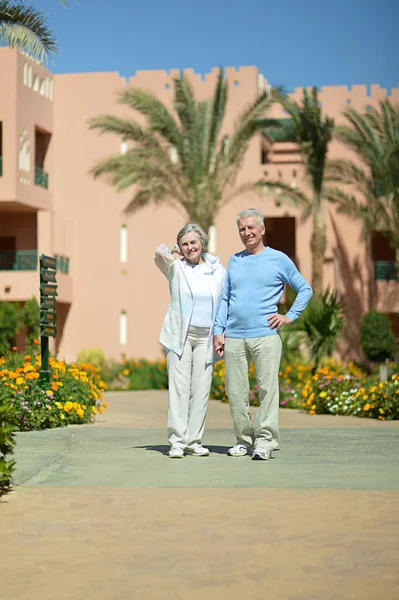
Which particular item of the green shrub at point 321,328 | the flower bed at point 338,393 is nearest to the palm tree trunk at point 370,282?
the flower bed at point 338,393

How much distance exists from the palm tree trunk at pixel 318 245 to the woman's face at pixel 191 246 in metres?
21.0

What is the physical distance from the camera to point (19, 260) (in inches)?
1351

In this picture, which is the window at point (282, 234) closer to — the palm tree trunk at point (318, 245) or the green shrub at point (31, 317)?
the palm tree trunk at point (318, 245)

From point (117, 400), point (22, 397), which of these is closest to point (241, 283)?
point (22, 397)

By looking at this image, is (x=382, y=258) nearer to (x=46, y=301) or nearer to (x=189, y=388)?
(x=46, y=301)

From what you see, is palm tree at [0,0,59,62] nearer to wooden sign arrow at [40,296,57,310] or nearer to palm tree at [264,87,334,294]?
wooden sign arrow at [40,296,57,310]

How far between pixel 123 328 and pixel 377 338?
8267 mm

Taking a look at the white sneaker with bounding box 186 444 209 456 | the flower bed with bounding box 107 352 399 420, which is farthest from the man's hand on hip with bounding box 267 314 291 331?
the flower bed with bounding box 107 352 399 420

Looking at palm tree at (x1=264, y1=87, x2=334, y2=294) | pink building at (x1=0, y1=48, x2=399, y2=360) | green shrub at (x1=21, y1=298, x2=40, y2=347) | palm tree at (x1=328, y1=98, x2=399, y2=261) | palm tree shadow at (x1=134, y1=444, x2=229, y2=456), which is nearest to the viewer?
palm tree shadow at (x1=134, y1=444, x2=229, y2=456)

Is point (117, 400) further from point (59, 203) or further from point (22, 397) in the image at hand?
point (59, 203)

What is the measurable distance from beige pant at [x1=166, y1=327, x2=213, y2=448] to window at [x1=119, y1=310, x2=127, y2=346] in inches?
1001

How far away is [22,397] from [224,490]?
5256 millimetres

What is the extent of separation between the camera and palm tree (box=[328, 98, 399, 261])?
100ft

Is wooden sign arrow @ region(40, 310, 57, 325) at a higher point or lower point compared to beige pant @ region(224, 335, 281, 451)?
higher
